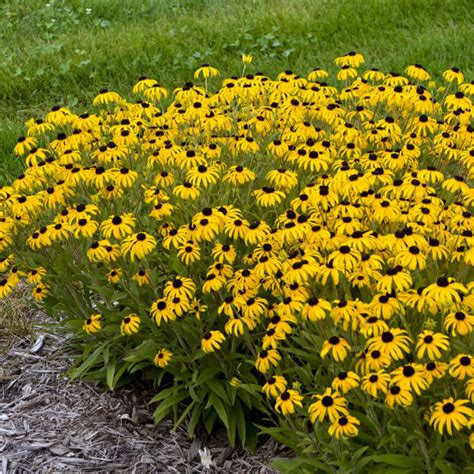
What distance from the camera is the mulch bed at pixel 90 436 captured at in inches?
151

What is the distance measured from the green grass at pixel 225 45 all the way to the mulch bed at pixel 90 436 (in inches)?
134

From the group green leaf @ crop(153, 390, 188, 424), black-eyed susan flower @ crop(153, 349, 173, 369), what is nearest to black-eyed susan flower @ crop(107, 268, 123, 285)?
black-eyed susan flower @ crop(153, 349, 173, 369)

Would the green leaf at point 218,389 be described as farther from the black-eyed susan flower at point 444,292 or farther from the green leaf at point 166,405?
the black-eyed susan flower at point 444,292

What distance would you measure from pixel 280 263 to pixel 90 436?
1441 millimetres

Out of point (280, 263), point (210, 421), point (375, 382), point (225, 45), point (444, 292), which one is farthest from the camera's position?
point (225, 45)

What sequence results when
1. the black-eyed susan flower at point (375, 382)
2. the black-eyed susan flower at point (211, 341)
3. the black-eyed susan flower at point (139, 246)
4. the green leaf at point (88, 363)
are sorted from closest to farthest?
the black-eyed susan flower at point (375, 382) → the black-eyed susan flower at point (211, 341) → the black-eyed susan flower at point (139, 246) → the green leaf at point (88, 363)

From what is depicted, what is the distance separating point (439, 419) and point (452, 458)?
1.66 feet

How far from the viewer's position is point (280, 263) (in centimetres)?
333

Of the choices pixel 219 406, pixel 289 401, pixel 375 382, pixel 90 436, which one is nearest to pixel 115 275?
pixel 219 406

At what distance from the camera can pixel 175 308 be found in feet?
11.0

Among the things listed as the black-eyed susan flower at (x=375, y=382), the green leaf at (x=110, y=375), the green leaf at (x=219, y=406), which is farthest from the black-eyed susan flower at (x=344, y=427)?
the green leaf at (x=110, y=375)

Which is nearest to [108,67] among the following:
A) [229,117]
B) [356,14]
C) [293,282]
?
[356,14]

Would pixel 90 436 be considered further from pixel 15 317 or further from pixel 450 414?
pixel 450 414

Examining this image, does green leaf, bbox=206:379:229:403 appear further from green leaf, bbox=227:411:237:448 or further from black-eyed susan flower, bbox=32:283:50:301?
black-eyed susan flower, bbox=32:283:50:301
